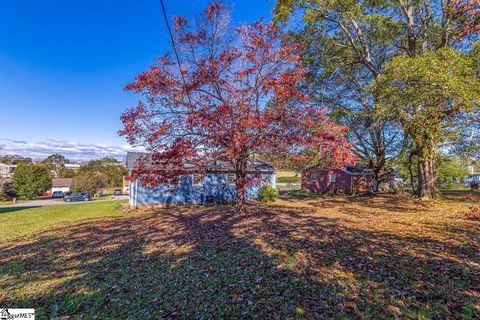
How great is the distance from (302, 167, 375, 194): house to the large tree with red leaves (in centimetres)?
1703

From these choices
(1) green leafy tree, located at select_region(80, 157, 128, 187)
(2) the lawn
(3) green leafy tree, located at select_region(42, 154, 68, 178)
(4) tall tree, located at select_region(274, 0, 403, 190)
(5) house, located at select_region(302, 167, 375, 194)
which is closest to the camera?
(2) the lawn

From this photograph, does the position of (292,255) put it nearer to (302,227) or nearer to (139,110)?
(302,227)

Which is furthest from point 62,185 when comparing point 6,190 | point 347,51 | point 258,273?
point 258,273

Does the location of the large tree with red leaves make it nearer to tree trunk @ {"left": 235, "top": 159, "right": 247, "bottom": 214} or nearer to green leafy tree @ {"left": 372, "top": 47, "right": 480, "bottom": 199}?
tree trunk @ {"left": 235, "top": 159, "right": 247, "bottom": 214}

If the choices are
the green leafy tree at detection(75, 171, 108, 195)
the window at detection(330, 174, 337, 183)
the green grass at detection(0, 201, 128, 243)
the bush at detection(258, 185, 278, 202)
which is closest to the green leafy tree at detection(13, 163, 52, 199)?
the green leafy tree at detection(75, 171, 108, 195)

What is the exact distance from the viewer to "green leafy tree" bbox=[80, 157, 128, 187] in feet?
162

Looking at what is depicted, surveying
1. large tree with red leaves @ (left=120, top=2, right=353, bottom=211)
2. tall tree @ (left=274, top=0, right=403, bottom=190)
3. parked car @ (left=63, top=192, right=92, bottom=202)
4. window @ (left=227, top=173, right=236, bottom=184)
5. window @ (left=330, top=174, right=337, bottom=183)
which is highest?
tall tree @ (left=274, top=0, right=403, bottom=190)

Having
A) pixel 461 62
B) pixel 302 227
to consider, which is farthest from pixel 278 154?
pixel 461 62

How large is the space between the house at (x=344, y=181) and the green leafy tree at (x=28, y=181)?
130 ft

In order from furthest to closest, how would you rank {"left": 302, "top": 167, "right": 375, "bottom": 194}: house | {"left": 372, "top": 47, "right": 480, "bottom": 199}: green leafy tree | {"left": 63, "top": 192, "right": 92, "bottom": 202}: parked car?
{"left": 63, "top": 192, "right": 92, "bottom": 202}: parked car < {"left": 302, "top": 167, "right": 375, "bottom": 194}: house < {"left": 372, "top": 47, "right": 480, "bottom": 199}: green leafy tree

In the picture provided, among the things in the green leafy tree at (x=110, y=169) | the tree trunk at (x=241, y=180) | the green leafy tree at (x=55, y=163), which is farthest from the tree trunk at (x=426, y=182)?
the green leafy tree at (x=55, y=163)

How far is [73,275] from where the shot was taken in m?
4.88

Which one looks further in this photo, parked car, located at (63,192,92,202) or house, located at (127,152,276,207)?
parked car, located at (63,192,92,202)

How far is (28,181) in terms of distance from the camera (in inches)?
1373
